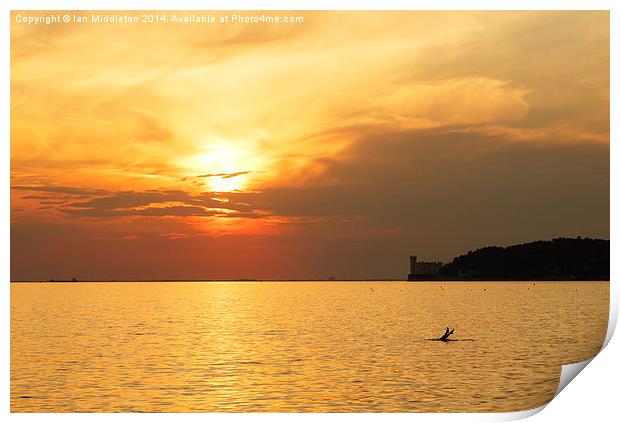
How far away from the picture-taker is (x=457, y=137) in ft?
166

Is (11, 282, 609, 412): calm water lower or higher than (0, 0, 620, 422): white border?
lower

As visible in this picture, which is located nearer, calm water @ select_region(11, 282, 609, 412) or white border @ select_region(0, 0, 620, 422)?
white border @ select_region(0, 0, 620, 422)

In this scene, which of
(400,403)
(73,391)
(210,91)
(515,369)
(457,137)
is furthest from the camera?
(457,137)

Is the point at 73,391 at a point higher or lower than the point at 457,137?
lower

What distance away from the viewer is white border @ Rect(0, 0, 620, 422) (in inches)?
347

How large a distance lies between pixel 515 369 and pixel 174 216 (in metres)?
35.6

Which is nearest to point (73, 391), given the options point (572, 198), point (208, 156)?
point (208, 156)

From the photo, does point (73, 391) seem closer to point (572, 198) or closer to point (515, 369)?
point (515, 369)
